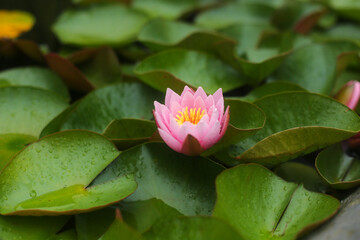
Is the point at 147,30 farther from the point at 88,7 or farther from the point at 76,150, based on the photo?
the point at 76,150

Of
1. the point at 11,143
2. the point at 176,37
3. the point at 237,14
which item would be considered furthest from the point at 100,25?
the point at 11,143

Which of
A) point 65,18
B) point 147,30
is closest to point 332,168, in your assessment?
point 147,30

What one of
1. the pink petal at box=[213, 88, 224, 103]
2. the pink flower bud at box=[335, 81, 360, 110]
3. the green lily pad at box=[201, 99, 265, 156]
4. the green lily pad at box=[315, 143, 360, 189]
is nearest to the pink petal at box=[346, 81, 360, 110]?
the pink flower bud at box=[335, 81, 360, 110]

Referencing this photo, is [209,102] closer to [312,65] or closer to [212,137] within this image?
[212,137]

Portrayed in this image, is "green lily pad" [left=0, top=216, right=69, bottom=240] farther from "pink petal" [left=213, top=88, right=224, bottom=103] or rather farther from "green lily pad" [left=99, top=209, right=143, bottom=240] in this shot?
"pink petal" [left=213, top=88, right=224, bottom=103]

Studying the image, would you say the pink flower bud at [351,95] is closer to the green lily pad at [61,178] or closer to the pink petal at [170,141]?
Result: the pink petal at [170,141]

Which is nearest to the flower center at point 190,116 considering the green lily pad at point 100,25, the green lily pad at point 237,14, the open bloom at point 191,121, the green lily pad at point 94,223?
the open bloom at point 191,121
